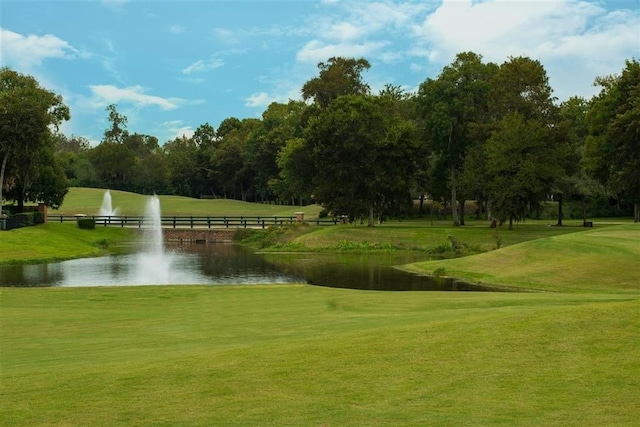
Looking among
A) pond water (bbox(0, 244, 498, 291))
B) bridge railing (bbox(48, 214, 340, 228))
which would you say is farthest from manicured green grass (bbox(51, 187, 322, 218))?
pond water (bbox(0, 244, 498, 291))

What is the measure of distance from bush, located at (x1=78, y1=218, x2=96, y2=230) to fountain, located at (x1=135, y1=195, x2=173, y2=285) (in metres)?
5.42

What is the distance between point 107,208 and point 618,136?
75.1m

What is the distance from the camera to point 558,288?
3234 cm

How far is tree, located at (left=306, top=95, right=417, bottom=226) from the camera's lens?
65.7 m

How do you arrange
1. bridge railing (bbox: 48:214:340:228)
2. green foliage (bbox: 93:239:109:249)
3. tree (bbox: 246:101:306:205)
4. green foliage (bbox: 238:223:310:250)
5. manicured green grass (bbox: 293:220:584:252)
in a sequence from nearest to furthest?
manicured green grass (bbox: 293:220:584:252), green foliage (bbox: 93:239:109:249), green foliage (bbox: 238:223:310:250), bridge railing (bbox: 48:214:340:228), tree (bbox: 246:101:306:205)

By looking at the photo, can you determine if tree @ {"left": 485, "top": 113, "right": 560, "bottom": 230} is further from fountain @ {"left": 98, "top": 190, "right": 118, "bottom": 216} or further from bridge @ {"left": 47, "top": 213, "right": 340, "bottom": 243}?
fountain @ {"left": 98, "top": 190, "right": 118, "bottom": 216}

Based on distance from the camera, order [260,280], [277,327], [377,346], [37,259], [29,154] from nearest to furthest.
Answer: [377,346]
[277,327]
[260,280]
[37,259]
[29,154]

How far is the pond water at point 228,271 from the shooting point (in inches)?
1430

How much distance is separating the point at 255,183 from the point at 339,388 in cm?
11979

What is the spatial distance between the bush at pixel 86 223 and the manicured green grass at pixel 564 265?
4223 cm

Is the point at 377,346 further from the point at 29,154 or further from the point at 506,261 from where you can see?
the point at 29,154

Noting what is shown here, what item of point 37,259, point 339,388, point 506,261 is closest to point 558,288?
point 506,261

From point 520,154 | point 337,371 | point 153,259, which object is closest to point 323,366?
point 337,371

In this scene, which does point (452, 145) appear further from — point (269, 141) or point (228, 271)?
point (269, 141)
